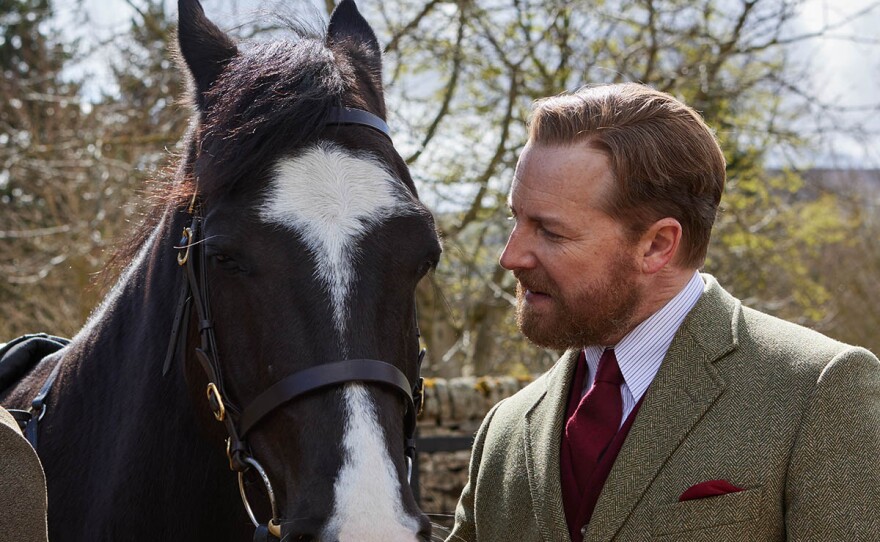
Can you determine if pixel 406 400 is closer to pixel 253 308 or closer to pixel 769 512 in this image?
pixel 253 308

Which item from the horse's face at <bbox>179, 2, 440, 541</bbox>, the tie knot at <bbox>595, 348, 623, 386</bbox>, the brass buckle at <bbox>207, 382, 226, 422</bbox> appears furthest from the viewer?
the tie knot at <bbox>595, 348, 623, 386</bbox>

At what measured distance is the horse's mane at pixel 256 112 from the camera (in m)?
2.23

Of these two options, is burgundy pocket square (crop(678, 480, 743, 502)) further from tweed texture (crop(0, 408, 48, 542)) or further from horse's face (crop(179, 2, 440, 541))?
tweed texture (crop(0, 408, 48, 542))

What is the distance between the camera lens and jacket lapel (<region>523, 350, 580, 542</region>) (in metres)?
2.15

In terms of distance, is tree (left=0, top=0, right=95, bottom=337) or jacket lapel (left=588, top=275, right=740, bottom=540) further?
tree (left=0, top=0, right=95, bottom=337)

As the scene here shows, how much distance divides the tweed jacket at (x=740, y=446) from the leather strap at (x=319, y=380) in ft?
1.66

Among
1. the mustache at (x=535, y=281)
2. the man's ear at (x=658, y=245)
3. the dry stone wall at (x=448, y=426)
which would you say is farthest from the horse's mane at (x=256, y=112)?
the dry stone wall at (x=448, y=426)

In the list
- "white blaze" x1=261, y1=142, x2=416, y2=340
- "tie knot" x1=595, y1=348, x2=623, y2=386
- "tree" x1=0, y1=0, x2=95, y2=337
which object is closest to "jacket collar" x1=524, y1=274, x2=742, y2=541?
"tie knot" x1=595, y1=348, x2=623, y2=386

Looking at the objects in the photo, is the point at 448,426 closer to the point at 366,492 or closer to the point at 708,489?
the point at 708,489

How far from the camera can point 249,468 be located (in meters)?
2.14

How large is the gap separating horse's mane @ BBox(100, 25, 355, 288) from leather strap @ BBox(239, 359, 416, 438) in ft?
1.82

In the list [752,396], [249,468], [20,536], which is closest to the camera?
[20,536]

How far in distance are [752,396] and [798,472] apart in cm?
20

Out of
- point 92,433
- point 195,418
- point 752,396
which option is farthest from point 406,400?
point 92,433
